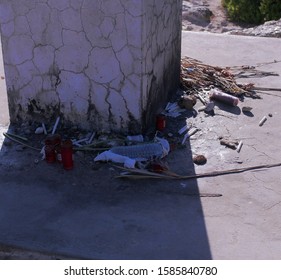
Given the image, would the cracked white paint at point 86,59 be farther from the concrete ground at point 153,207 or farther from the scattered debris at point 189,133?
the concrete ground at point 153,207

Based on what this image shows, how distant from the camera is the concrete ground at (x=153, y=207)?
3322mm

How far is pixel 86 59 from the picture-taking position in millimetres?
4418

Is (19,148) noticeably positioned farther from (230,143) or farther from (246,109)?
(246,109)

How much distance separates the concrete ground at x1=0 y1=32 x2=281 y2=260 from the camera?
10.9ft

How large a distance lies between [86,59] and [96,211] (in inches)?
51.2

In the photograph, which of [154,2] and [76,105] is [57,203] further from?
[154,2]

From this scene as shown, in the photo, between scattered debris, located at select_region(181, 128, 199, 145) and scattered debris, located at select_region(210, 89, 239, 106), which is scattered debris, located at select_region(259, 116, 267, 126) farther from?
scattered debris, located at select_region(181, 128, 199, 145)

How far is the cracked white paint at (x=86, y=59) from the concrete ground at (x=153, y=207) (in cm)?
47

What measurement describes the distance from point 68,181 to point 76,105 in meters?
0.82

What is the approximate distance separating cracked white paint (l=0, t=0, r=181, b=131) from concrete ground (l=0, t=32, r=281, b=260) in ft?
1.53

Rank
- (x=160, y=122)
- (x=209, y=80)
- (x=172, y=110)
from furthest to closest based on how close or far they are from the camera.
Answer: (x=209, y=80)
(x=172, y=110)
(x=160, y=122)

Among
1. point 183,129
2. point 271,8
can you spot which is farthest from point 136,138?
Answer: point 271,8

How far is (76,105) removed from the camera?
464 cm

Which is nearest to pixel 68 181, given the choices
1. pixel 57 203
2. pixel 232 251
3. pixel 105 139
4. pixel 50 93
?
pixel 57 203
